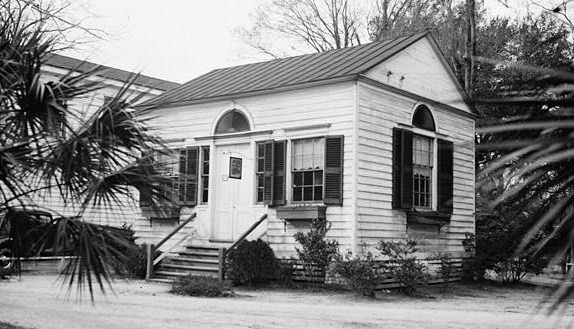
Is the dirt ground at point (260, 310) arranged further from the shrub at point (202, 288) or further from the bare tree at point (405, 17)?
the bare tree at point (405, 17)

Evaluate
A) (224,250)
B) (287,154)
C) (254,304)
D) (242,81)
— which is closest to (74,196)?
(254,304)

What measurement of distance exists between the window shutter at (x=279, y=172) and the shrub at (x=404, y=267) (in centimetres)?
244

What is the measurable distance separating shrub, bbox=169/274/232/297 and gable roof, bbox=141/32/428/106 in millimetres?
3778

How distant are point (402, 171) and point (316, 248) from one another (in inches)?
108

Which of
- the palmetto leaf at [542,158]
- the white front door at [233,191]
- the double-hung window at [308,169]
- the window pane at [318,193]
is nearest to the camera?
the palmetto leaf at [542,158]

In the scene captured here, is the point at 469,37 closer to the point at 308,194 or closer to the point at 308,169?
the point at 308,169

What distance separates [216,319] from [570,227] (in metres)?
8.13

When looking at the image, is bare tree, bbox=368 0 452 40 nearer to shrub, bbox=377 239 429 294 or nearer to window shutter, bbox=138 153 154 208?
shrub, bbox=377 239 429 294

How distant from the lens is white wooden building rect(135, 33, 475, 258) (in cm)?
1441

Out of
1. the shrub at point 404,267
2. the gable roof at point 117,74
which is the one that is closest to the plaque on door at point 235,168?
the shrub at point 404,267

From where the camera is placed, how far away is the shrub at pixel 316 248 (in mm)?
14062

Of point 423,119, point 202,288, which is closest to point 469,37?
point 423,119

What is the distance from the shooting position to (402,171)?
15258 millimetres

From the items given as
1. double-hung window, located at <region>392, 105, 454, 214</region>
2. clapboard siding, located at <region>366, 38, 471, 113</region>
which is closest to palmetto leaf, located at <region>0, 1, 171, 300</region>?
clapboard siding, located at <region>366, 38, 471, 113</region>
